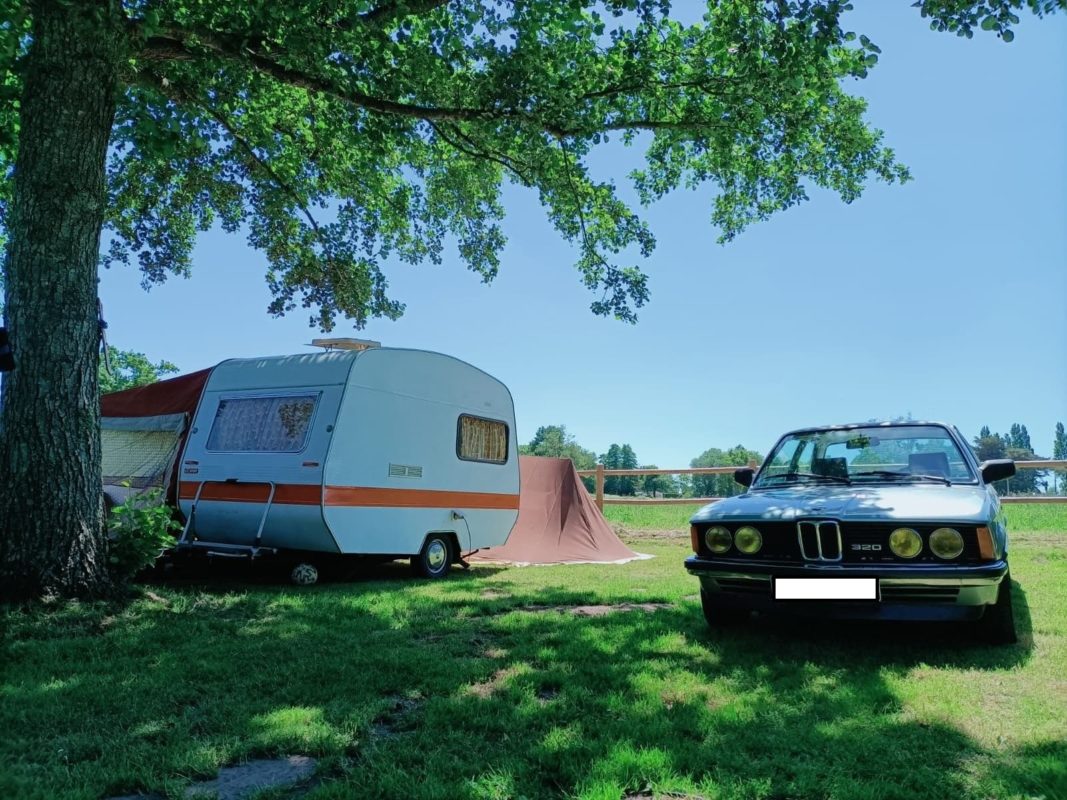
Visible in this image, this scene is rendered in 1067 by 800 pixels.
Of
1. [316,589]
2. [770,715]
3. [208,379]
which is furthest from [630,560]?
[770,715]

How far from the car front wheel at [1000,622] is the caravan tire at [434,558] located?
599cm

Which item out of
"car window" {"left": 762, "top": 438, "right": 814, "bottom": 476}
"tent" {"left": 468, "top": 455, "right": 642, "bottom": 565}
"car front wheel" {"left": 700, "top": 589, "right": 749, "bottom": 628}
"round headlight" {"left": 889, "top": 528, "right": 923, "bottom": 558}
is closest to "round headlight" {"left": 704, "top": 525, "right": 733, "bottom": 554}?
"car front wheel" {"left": 700, "top": 589, "right": 749, "bottom": 628}

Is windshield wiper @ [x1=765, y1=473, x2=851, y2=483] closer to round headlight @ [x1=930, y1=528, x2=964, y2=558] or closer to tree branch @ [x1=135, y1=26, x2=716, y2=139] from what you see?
round headlight @ [x1=930, y1=528, x2=964, y2=558]

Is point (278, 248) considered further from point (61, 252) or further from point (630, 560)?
point (630, 560)

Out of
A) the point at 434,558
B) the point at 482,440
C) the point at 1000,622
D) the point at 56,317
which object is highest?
the point at 56,317

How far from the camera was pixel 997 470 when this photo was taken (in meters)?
5.32

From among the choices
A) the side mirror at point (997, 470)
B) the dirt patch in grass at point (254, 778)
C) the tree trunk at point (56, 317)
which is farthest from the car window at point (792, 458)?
the tree trunk at point (56, 317)

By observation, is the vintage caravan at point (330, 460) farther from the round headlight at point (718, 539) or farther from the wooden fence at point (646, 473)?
the wooden fence at point (646, 473)

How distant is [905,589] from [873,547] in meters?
0.29

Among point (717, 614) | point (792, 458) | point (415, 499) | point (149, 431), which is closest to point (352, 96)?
point (415, 499)

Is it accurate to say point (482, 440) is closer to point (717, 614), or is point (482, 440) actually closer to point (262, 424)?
point (262, 424)

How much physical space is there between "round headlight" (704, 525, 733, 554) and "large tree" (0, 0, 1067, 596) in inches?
190

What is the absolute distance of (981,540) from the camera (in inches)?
162

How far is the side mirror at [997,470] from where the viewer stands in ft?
17.4
